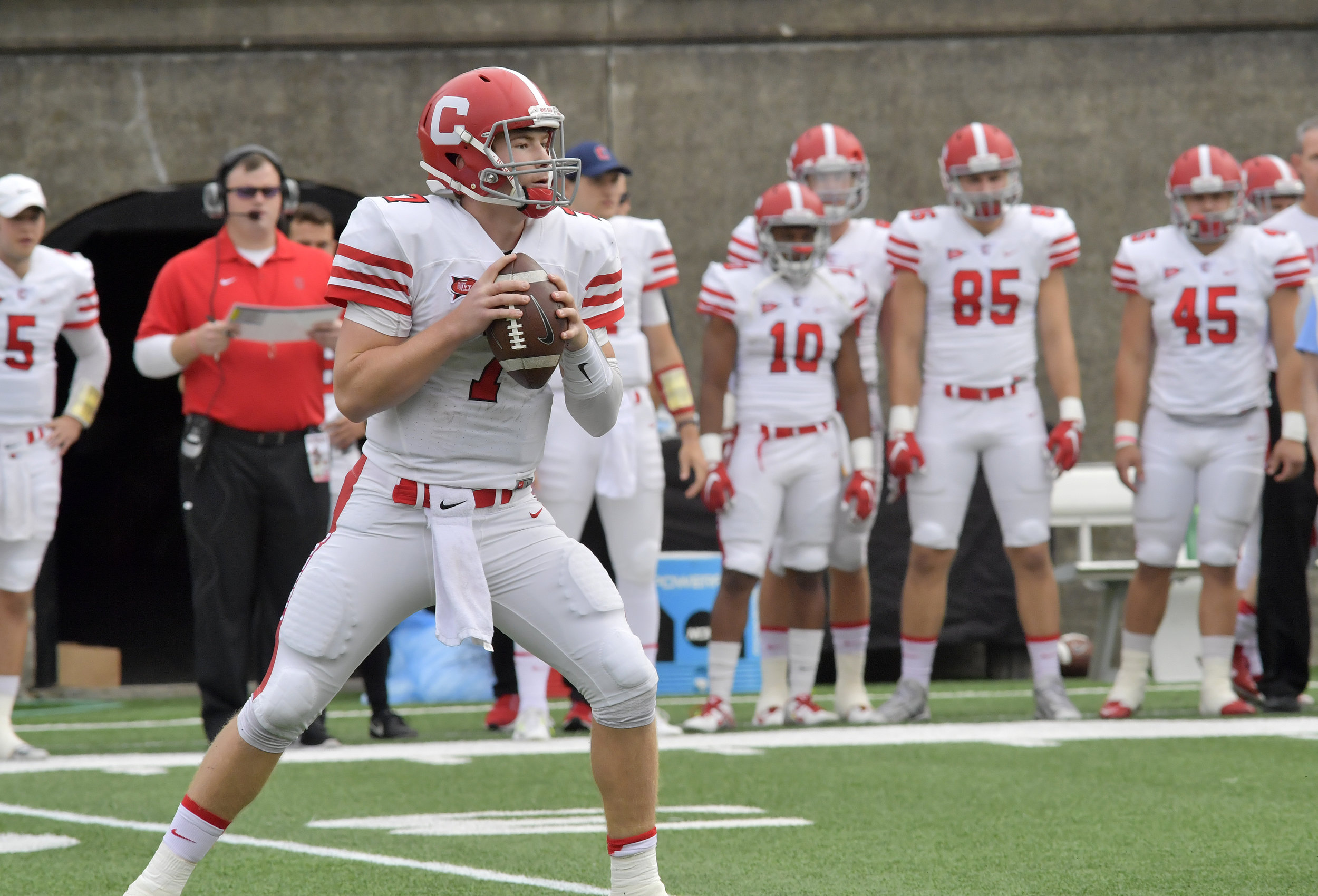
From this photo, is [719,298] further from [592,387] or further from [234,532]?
[592,387]

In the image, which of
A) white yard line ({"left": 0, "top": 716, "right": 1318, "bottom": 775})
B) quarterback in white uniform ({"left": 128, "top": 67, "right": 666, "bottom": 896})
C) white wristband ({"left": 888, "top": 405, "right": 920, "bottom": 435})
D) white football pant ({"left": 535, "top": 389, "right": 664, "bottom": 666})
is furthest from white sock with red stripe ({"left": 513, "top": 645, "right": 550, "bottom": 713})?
quarterback in white uniform ({"left": 128, "top": 67, "right": 666, "bottom": 896})

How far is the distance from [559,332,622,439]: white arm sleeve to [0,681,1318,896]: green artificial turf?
0.96 meters

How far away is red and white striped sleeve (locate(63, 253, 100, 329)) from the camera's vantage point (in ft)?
22.1

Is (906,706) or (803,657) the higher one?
(803,657)

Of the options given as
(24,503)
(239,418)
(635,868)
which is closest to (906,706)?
(239,418)

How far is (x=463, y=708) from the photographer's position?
868cm

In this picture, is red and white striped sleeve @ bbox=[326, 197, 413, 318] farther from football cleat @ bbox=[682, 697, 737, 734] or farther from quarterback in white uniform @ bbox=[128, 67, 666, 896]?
football cleat @ bbox=[682, 697, 737, 734]

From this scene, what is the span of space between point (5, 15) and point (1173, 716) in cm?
778

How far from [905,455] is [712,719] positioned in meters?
1.23

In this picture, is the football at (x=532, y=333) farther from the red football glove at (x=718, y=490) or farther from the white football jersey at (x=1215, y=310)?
the white football jersey at (x=1215, y=310)

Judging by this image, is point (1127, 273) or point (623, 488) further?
point (1127, 273)

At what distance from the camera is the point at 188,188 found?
11.1m

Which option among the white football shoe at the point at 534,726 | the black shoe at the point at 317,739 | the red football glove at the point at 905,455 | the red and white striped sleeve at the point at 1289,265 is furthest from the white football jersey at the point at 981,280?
the black shoe at the point at 317,739

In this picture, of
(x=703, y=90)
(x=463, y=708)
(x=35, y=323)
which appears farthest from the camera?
(x=703, y=90)
